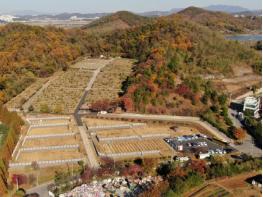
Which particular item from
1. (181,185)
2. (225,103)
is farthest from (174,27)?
(181,185)

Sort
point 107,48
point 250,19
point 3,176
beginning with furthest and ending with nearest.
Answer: point 250,19
point 107,48
point 3,176

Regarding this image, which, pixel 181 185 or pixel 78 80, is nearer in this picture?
pixel 181 185

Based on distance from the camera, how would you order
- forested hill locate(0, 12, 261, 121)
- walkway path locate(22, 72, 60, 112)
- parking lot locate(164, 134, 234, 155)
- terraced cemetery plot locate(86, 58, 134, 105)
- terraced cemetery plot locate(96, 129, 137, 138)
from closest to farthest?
1. parking lot locate(164, 134, 234, 155)
2. terraced cemetery plot locate(96, 129, 137, 138)
3. forested hill locate(0, 12, 261, 121)
4. walkway path locate(22, 72, 60, 112)
5. terraced cemetery plot locate(86, 58, 134, 105)

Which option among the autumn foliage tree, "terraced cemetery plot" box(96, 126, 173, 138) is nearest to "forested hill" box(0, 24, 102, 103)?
"terraced cemetery plot" box(96, 126, 173, 138)

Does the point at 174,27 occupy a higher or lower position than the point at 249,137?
higher

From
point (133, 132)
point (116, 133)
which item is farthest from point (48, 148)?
point (133, 132)

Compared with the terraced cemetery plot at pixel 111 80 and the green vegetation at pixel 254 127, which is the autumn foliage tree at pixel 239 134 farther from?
the terraced cemetery plot at pixel 111 80

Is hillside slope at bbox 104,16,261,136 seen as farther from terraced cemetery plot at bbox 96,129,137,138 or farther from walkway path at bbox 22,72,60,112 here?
walkway path at bbox 22,72,60,112

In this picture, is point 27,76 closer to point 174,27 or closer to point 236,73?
point 174,27
